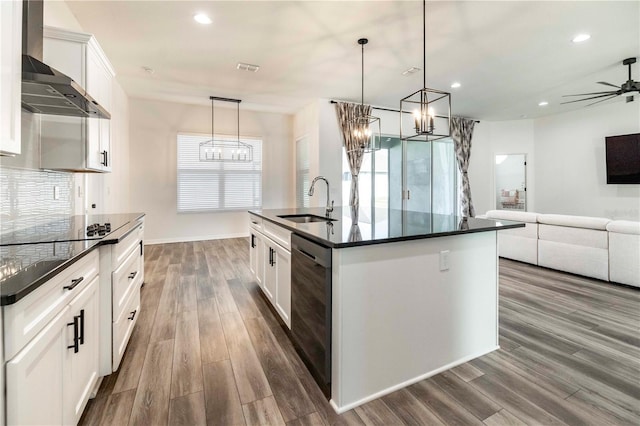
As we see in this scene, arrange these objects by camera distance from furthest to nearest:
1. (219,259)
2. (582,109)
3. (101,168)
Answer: (582,109)
(219,259)
(101,168)

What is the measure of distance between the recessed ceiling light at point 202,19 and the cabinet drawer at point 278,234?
7.60ft

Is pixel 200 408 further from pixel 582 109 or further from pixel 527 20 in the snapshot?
pixel 582 109

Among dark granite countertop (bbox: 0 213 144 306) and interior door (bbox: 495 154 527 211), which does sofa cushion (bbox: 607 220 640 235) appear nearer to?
interior door (bbox: 495 154 527 211)

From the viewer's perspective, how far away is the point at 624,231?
3.49 meters

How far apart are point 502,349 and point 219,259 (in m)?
4.15

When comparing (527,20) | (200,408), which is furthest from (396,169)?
(200,408)

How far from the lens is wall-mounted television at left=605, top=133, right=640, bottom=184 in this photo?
5914 mm

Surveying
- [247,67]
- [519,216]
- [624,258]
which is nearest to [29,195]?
[247,67]

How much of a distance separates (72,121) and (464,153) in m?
7.95

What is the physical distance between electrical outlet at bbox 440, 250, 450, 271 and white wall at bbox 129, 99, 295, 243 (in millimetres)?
5744

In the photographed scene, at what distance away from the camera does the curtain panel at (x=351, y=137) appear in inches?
241

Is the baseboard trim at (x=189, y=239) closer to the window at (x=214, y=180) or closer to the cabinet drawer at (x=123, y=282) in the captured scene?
the window at (x=214, y=180)

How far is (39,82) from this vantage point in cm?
154

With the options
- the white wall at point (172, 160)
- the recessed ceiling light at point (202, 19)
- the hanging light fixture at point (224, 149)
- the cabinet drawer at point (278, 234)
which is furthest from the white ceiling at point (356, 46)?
the cabinet drawer at point (278, 234)
